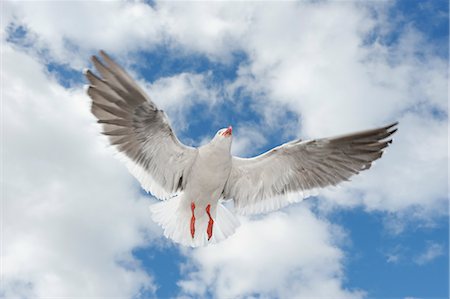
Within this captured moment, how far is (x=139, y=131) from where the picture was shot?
1050 cm

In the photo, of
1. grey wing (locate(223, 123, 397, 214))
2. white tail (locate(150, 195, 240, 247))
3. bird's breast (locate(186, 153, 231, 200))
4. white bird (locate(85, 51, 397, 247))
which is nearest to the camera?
white bird (locate(85, 51, 397, 247))

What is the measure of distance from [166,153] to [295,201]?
2.74 m

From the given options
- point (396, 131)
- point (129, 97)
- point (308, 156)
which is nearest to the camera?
point (129, 97)

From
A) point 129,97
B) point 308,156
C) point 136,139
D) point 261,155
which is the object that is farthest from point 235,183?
point 129,97

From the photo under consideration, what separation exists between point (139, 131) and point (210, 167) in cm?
145

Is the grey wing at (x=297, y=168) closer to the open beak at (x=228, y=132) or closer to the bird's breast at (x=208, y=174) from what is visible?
the bird's breast at (x=208, y=174)

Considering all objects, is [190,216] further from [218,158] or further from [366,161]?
[366,161]

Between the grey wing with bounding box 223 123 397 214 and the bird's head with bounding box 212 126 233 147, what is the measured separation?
24.8 inches

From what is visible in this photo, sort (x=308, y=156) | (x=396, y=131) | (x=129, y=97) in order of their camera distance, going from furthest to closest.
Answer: (x=308, y=156)
(x=396, y=131)
(x=129, y=97)

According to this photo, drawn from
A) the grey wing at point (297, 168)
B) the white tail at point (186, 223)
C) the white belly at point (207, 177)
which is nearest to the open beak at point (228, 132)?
the white belly at point (207, 177)

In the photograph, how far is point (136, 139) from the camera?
10.6m

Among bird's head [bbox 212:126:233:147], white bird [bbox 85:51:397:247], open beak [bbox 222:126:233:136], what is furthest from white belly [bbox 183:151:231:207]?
open beak [bbox 222:126:233:136]

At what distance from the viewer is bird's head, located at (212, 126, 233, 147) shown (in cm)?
1078

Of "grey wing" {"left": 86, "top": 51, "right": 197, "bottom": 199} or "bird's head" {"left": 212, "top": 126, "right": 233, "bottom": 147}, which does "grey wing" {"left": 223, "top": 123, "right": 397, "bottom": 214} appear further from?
"grey wing" {"left": 86, "top": 51, "right": 197, "bottom": 199}
